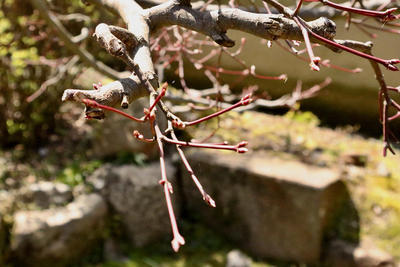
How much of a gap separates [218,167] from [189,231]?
76cm

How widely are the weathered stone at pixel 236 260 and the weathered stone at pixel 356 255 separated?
2.34 ft

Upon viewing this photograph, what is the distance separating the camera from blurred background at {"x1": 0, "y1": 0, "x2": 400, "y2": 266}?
12.4ft

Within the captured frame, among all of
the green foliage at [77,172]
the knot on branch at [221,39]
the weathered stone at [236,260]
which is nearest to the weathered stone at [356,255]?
the weathered stone at [236,260]

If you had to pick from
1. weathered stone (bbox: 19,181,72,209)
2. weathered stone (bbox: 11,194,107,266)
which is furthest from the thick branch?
weathered stone (bbox: 19,181,72,209)

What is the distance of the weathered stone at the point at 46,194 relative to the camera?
401cm

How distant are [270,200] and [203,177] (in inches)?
26.8

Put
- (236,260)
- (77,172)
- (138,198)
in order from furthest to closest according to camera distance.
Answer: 1. (77,172)
2. (138,198)
3. (236,260)

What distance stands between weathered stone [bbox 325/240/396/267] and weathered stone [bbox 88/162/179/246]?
156 centimetres

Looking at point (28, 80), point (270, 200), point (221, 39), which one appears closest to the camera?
point (221, 39)

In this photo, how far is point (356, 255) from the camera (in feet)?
12.0

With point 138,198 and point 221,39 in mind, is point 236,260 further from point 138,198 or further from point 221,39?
point 221,39

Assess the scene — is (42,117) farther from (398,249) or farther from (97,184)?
(398,249)

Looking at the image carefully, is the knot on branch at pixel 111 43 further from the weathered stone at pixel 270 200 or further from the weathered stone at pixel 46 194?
the weathered stone at pixel 46 194

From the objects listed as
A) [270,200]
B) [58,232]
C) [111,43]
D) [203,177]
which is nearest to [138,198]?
[203,177]
